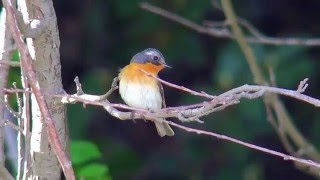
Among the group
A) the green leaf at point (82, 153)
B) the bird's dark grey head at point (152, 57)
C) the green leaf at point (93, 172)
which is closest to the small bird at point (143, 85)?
the bird's dark grey head at point (152, 57)

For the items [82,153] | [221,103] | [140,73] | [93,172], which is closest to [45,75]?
[221,103]

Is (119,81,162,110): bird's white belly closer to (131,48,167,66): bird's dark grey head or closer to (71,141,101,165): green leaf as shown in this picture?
(131,48,167,66): bird's dark grey head

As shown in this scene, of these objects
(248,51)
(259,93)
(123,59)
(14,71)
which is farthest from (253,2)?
(259,93)

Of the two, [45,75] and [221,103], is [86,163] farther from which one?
[221,103]

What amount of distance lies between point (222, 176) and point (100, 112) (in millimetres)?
942

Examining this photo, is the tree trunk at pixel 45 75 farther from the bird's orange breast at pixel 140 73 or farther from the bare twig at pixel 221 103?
the bird's orange breast at pixel 140 73

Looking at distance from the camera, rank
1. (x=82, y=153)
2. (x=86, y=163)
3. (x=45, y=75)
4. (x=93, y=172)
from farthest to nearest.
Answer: (x=86, y=163), (x=82, y=153), (x=93, y=172), (x=45, y=75)

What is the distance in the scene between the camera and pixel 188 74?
19.9 feet

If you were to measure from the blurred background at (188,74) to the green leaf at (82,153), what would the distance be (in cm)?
137

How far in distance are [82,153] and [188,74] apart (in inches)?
95.3

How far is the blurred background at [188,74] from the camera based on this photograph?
529 centimetres

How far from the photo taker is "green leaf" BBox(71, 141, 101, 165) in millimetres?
3641

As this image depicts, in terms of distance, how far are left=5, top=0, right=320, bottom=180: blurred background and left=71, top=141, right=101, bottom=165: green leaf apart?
53.8 inches

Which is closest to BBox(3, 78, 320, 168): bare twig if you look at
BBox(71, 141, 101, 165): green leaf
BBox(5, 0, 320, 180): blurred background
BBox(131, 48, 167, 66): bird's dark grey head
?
BBox(71, 141, 101, 165): green leaf
